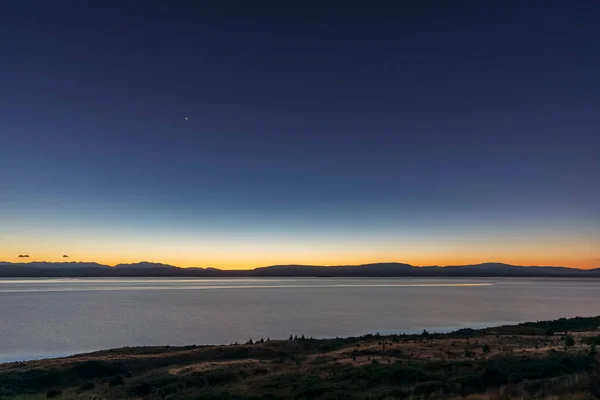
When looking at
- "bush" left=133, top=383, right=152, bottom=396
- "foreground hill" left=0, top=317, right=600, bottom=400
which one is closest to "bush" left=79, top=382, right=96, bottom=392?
"foreground hill" left=0, top=317, right=600, bottom=400

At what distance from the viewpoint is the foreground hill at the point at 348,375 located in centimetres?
2097

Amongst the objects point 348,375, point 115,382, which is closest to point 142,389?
point 115,382

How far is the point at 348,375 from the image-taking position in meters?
27.2

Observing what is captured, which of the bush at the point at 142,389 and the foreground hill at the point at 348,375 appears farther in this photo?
the bush at the point at 142,389

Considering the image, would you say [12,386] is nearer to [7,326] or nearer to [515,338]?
[515,338]

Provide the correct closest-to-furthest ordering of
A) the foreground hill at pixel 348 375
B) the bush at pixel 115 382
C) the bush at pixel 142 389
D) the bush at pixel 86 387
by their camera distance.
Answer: the foreground hill at pixel 348 375
the bush at pixel 142 389
the bush at pixel 86 387
the bush at pixel 115 382

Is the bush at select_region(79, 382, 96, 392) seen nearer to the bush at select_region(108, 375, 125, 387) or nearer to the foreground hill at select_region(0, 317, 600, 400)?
the foreground hill at select_region(0, 317, 600, 400)

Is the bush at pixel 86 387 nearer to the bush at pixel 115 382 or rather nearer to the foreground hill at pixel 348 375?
the foreground hill at pixel 348 375

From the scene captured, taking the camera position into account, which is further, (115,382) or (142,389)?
(115,382)

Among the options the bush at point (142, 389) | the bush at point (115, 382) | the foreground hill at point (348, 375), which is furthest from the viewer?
the bush at point (115, 382)

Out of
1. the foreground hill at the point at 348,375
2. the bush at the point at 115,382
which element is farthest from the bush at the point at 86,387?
the bush at the point at 115,382

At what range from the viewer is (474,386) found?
71.1 ft

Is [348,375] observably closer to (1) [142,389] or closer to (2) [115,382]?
(1) [142,389]

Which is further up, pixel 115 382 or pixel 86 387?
pixel 115 382
